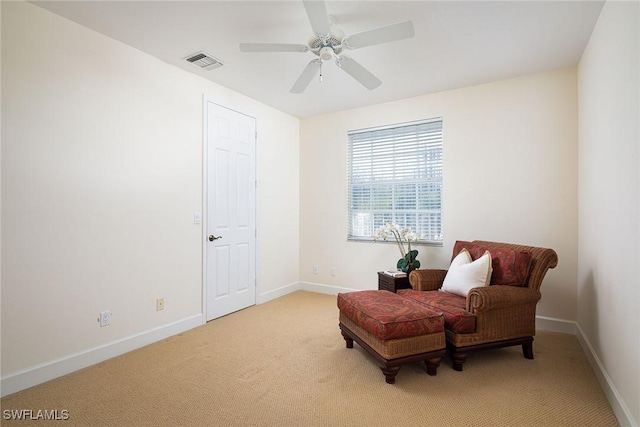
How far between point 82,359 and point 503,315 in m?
3.28

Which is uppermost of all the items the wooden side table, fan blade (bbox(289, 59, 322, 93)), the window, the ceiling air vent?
the ceiling air vent

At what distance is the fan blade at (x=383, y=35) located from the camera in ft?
6.60

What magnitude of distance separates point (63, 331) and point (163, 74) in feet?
7.74

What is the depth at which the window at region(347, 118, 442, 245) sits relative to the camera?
398 centimetres

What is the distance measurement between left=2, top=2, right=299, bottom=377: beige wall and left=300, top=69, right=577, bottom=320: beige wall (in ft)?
7.56

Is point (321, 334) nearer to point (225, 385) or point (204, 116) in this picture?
point (225, 385)

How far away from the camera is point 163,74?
3119 millimetres

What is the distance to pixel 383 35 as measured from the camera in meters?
2.11

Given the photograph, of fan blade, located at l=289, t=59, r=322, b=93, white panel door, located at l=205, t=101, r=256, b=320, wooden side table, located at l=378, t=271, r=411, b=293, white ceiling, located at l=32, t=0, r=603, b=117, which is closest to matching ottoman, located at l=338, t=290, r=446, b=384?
wooden side table, located at l=378, t=271, r=411, b=293

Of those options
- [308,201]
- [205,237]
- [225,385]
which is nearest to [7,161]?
[205,237]

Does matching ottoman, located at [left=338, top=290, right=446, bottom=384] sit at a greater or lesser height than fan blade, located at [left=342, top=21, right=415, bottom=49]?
lesser

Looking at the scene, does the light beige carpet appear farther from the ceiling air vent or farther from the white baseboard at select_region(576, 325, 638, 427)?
the ceiling air vent

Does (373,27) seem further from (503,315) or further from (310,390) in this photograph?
(310,390)

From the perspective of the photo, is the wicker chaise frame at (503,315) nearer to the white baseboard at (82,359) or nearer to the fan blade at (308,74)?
the fan blade at (308,74)
